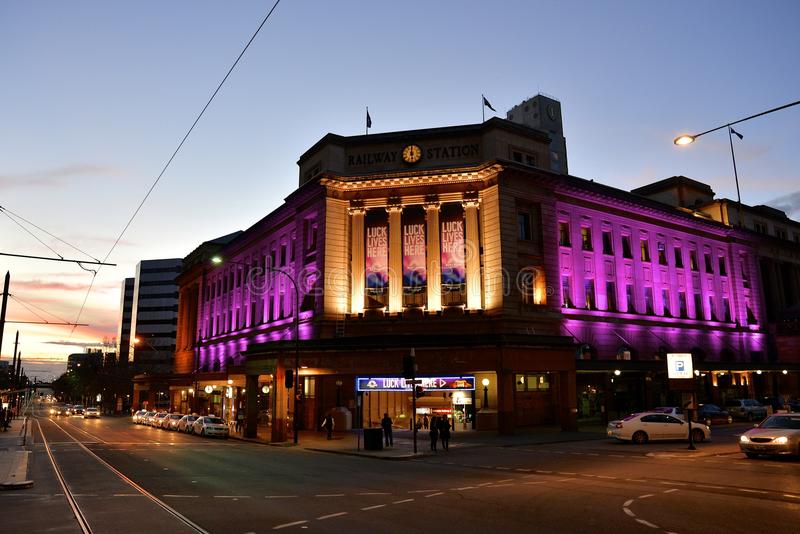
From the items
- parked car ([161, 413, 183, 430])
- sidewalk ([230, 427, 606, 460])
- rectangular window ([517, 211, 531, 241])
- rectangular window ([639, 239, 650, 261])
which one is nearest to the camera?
sidewalk ([230, 427, 606, 460])

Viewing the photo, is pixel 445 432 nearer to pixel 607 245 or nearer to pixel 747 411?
pixel 747 411

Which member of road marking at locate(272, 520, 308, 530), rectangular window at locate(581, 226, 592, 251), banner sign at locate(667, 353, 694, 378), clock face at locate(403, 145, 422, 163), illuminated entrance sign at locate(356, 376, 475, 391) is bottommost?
road marking at locate(272, 520, 308, 530)

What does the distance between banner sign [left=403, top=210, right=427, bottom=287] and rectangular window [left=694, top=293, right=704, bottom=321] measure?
3106 centimetres

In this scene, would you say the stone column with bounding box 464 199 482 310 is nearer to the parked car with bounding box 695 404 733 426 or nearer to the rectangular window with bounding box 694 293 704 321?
the parked car with bounding box 695 404 733 426

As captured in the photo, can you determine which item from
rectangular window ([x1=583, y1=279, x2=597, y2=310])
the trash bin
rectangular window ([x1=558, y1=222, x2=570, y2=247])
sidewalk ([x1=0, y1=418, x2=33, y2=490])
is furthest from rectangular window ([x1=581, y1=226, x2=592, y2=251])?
sidewalk ([x1=0, y1=418, x2=33, y2=490])

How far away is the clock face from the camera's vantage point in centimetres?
4497

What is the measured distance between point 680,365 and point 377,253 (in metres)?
22.8

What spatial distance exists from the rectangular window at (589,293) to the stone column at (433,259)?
44.0ft

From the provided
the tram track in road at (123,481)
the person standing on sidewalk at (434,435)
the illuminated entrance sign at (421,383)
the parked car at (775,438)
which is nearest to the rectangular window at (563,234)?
the illuminated entrance sign at (421,383)

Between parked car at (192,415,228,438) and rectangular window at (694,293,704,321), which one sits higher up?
rectangular window at (694,293,704,321)

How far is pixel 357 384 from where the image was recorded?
38875 millimetres

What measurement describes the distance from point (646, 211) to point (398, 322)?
2757 centimetres

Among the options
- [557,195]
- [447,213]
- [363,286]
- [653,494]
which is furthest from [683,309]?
[653,494]

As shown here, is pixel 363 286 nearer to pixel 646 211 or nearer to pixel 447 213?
pixel 447 213
